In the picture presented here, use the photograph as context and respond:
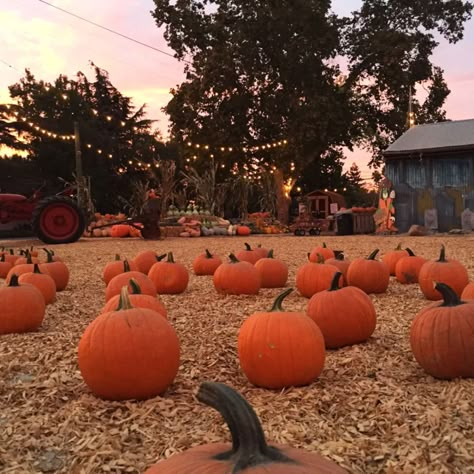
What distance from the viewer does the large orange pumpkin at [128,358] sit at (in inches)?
95.0

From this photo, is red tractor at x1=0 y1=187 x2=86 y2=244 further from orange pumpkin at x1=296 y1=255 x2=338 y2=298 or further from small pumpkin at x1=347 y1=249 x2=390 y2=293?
small pumpkin at x1=347 y1=249 x2=390 y2=293

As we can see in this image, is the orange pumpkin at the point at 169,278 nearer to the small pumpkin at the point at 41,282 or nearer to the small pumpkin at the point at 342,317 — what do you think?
the small pumpkin at the point at 41,282

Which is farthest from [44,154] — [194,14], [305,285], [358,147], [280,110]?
[305,285]

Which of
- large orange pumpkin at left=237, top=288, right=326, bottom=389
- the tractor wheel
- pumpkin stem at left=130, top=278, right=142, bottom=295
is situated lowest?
large orange pumpkin at left=237, top=288, right=326, bottom=389

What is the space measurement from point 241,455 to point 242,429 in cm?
5

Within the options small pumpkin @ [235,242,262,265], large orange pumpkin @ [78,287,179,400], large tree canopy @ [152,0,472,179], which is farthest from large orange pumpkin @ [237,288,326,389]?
large tree canopy @ [152,0,472,179]

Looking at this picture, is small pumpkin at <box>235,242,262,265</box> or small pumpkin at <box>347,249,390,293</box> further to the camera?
small pumpkin at <box>235,242,262,265</box>

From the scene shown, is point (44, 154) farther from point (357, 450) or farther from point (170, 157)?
point (357, 450)

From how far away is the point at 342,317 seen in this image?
3.21 meters

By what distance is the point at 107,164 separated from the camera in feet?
98.5

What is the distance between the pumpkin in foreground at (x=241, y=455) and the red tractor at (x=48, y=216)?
12382mm

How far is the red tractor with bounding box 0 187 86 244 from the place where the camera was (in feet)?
41.8

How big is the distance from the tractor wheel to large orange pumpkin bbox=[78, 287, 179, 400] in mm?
10848

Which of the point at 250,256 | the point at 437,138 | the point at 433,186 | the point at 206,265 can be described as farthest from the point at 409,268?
the point at 437,138
